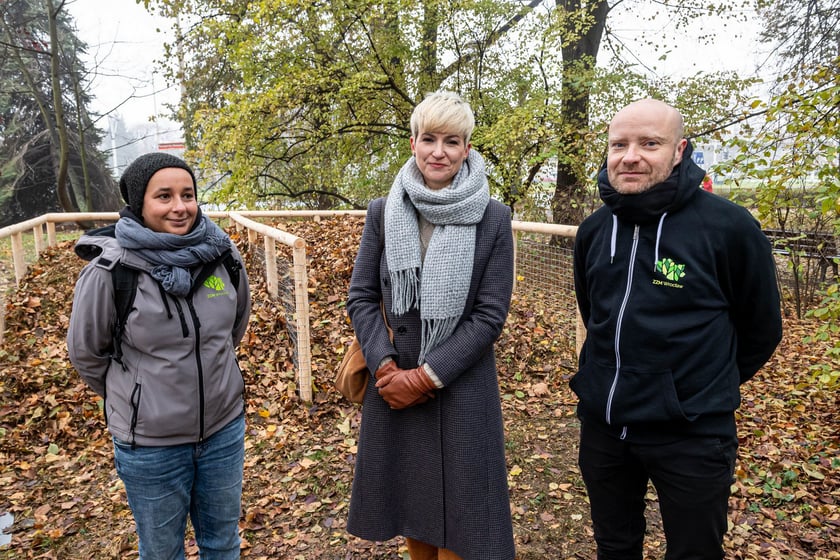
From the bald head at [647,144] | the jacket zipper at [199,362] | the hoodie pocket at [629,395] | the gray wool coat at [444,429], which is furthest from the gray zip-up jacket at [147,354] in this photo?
the bald head at [647,144]

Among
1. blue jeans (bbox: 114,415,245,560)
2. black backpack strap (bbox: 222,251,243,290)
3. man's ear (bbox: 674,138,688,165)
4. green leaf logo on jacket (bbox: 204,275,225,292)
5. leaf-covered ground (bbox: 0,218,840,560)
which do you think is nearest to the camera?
man's ear (bbox: 674,138,688,165)

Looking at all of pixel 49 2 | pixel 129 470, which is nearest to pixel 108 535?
pixel 129 470

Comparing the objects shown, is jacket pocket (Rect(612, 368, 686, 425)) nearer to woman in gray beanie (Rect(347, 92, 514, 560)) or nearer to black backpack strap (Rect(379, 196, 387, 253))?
woman in gray beanie (Rect(347, 92, 514, 560))

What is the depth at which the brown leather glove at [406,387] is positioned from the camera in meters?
2.19

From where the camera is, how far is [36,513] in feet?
12.7

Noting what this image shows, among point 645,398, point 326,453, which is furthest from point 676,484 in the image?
point 326,453

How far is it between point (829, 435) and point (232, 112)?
35.5ft

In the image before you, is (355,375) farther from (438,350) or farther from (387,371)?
(438,350)

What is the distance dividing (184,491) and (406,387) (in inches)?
39.8

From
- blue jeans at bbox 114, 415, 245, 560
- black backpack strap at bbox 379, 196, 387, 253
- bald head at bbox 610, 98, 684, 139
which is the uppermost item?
bald head at bbox 610, 98, 684, 139

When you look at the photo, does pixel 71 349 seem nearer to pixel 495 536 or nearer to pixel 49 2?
pixel 495 536

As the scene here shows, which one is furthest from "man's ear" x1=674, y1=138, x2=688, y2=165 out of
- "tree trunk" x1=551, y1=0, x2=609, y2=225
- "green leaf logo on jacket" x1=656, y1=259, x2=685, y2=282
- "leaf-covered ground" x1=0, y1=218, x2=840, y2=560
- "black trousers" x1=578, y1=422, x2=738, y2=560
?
"tree trunk" x1=551, y1=0, x2=609, y2=225

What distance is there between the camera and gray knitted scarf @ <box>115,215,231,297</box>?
2146mm

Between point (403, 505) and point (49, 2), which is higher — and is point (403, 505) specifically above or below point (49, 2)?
below
